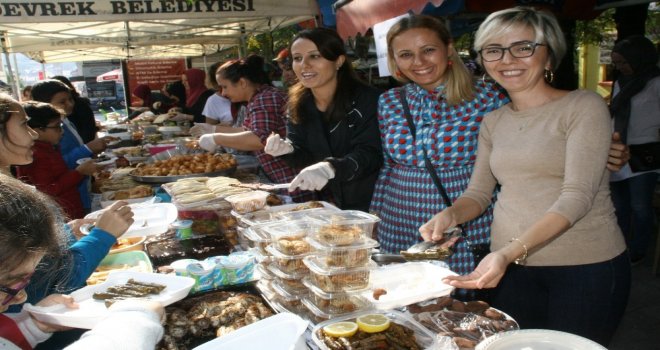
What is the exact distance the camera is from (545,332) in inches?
51.2

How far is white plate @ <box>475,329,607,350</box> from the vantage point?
1.25 m

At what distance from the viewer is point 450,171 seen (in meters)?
2.36

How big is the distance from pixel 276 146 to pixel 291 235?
0.99 m

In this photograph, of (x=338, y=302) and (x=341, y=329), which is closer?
(x=341, y=329)

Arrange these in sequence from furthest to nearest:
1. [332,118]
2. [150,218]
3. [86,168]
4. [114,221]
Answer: [86,168] → [332,118] → [150,218] → [114,221]

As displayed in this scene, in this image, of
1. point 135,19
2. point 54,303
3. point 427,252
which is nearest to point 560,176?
point 427,252

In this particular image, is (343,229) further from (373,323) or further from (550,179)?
(550,179)

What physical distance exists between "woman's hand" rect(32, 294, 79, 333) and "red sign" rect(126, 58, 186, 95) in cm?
1165

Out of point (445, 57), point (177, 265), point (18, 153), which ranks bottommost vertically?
point (177, 265)

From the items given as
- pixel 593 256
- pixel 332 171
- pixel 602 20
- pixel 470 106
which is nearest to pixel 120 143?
pixel 332 171

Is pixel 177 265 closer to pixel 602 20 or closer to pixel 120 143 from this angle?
pixel 120 143

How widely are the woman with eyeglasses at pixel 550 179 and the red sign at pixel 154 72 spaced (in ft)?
38.5

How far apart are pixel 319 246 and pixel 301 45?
1.54 m

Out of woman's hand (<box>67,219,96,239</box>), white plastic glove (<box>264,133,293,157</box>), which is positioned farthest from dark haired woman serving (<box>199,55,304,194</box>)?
woman's hand (<box>67,219,96,239</box>)
